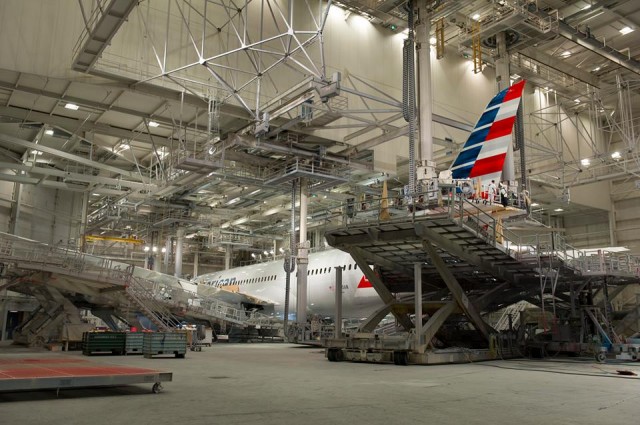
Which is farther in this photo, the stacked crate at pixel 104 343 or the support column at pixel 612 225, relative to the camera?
the support column at pixel 612 225

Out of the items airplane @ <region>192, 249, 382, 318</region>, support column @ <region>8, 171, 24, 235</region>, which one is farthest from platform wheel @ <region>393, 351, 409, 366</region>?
support column @ <region>8, 171, 24, 235</region>

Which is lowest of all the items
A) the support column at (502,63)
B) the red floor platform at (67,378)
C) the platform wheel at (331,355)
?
the platform wheel at (331,355)

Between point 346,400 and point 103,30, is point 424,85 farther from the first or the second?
point 346,400

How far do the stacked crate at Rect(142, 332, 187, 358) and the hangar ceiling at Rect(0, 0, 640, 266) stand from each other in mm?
7276

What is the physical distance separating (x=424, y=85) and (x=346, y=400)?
17.2 meters

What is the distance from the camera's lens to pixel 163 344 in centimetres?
1898

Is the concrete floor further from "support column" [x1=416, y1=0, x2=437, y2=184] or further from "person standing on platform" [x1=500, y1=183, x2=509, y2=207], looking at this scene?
"support column" [x1=416, y1=0, x2=437, y2=184]

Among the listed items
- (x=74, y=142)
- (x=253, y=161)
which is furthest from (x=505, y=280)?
(x=74, y=142)

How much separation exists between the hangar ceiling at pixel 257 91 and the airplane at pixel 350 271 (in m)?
3.28

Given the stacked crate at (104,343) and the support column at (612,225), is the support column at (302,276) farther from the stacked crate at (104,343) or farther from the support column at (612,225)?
the support column at (612,225)

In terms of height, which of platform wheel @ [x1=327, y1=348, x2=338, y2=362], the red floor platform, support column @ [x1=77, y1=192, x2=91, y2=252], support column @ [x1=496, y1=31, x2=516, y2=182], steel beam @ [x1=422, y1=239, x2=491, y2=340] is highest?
support column @ [x1=496, y1=31, x2=516, y2=182]

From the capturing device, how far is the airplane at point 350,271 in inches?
890

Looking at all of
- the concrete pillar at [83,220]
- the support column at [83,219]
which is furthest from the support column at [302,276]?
the support column at [83,219]

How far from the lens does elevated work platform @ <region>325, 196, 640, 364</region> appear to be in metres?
17.1
